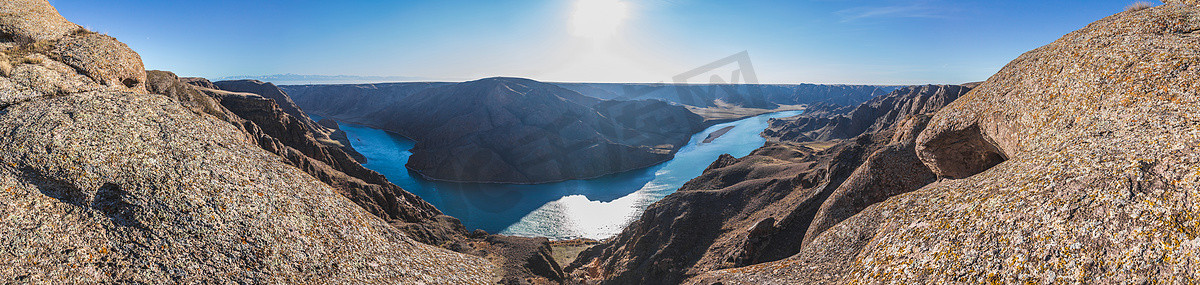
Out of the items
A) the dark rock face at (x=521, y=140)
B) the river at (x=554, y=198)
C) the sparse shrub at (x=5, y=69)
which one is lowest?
the river at (x=554, y=198)

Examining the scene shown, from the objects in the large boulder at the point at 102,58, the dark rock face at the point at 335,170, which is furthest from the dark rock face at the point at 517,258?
the large boulder at the point at 102,58

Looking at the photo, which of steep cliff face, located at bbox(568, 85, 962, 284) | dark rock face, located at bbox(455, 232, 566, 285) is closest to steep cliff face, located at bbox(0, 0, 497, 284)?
dark rock face, located at bbox(455, 232, 566, 285)

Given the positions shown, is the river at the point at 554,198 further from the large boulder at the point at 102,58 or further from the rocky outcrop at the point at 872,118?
the large boulder at the point at 102,58

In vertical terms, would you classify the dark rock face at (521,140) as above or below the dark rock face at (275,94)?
below

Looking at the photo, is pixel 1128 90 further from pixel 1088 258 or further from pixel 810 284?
pixel 810 284

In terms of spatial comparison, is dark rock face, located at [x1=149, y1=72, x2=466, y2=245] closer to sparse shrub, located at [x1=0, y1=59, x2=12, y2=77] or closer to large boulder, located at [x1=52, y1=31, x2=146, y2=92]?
large boulder, located at [x1=52, y1=31, x2=146, y2=92]

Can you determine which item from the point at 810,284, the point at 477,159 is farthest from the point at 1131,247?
the point at 477,159
